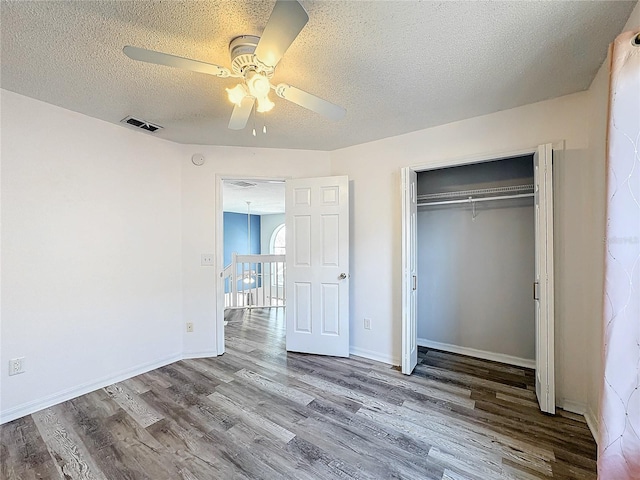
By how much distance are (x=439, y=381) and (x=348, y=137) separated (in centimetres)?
259

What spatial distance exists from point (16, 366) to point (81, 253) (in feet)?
2.99

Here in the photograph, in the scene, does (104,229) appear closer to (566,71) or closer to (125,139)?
(125,139)

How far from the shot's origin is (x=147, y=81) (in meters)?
1.91

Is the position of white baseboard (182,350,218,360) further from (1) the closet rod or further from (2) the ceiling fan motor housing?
(1) the closet rod

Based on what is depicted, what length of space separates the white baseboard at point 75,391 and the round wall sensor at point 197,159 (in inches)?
84.7

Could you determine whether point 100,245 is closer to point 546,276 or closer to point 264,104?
point 264,104

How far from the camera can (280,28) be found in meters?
1.15

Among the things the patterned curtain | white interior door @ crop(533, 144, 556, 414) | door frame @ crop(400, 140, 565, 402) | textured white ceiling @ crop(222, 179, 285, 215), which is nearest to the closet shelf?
door frame @ crop(400, 140, 565, 402)

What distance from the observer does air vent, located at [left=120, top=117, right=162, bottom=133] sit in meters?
2.47

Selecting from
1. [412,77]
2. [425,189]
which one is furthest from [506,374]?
[412,77]

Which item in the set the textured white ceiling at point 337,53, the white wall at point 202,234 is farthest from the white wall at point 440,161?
the white wall at point 202,234

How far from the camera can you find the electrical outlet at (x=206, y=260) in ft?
10.3

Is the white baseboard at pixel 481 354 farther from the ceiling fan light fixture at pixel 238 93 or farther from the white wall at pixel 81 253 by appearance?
the ceiling fan light fixture at pixel 238 93

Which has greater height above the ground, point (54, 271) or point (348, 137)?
point (348, 137)
